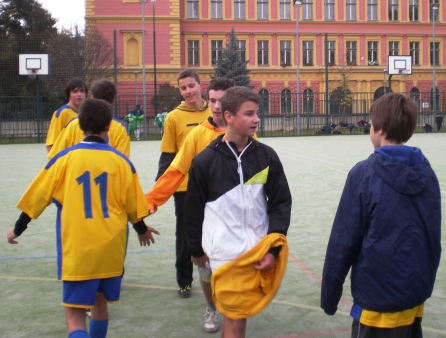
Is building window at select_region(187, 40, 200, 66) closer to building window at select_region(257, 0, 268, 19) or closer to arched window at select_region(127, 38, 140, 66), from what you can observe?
arched window at select_region(127, 38, 140, 66)

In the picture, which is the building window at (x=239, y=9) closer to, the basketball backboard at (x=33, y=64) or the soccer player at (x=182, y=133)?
the basketball backboard at (x=33, y=64)

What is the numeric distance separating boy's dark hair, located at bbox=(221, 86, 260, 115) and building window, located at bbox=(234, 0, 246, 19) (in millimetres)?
55460

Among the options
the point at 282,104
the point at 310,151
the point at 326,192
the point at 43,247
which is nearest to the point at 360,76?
the point at 282,104

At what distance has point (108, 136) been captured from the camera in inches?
186

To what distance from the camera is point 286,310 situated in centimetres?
470

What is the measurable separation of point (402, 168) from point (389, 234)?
0.30 metres

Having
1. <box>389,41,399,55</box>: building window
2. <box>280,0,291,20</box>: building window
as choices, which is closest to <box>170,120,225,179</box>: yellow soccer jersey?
<box>280,0,291,20</box>: building window

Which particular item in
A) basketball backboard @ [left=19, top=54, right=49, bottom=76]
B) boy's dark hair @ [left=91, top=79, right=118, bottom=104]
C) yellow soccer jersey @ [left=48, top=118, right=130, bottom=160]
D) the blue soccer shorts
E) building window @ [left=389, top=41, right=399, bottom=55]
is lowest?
the blue soccer shorts

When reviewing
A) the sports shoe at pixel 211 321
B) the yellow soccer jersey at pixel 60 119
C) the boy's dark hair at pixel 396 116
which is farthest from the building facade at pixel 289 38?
the boy's dark hair at pixel 396 116

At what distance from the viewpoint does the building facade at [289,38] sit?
52969 mm

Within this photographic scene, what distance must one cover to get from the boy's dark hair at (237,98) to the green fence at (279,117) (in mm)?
27645

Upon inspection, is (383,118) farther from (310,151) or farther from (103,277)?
(310,151)

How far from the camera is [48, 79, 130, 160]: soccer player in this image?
15.1 feet

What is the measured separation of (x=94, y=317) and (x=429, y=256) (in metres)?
1.97
